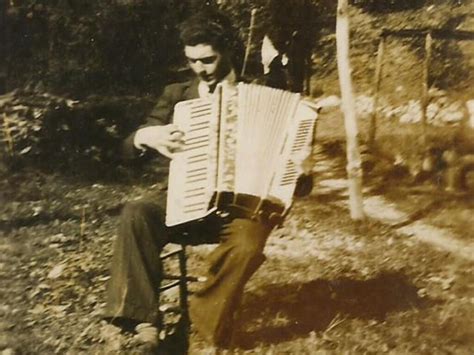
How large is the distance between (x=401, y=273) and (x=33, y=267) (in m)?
0.88

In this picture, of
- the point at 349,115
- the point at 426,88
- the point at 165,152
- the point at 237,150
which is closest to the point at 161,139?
the point at 165,152

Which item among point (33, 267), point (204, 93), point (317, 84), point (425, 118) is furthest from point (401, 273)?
point (33, 267)

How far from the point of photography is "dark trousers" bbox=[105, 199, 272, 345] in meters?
1.86

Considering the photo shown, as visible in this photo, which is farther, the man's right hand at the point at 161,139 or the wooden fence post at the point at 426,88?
the wooden fence post at the point at 426,88

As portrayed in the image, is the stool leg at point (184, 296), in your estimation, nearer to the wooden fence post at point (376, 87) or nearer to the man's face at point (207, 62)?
the man's face at point (207, 62)

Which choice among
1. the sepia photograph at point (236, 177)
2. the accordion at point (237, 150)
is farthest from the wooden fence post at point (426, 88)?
the accordion at point (237, 150)

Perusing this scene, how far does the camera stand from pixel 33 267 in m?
1.82

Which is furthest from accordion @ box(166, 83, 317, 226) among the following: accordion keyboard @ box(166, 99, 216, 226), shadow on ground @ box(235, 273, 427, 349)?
shadow on ground @ box(235, 273, 427, 349)

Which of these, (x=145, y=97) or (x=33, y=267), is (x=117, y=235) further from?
(x=145, y=97)

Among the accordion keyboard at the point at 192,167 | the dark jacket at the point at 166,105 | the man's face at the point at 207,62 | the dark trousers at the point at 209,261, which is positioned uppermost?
the man's face at the point at 207,62

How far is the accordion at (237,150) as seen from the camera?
1.88 meters

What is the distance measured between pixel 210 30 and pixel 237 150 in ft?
0.94

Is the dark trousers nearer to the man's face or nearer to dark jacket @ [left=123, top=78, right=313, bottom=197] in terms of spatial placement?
dark jacket @ [left=123, top=78, right=313, bottom=197]

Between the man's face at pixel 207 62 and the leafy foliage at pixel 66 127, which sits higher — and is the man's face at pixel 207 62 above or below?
above
